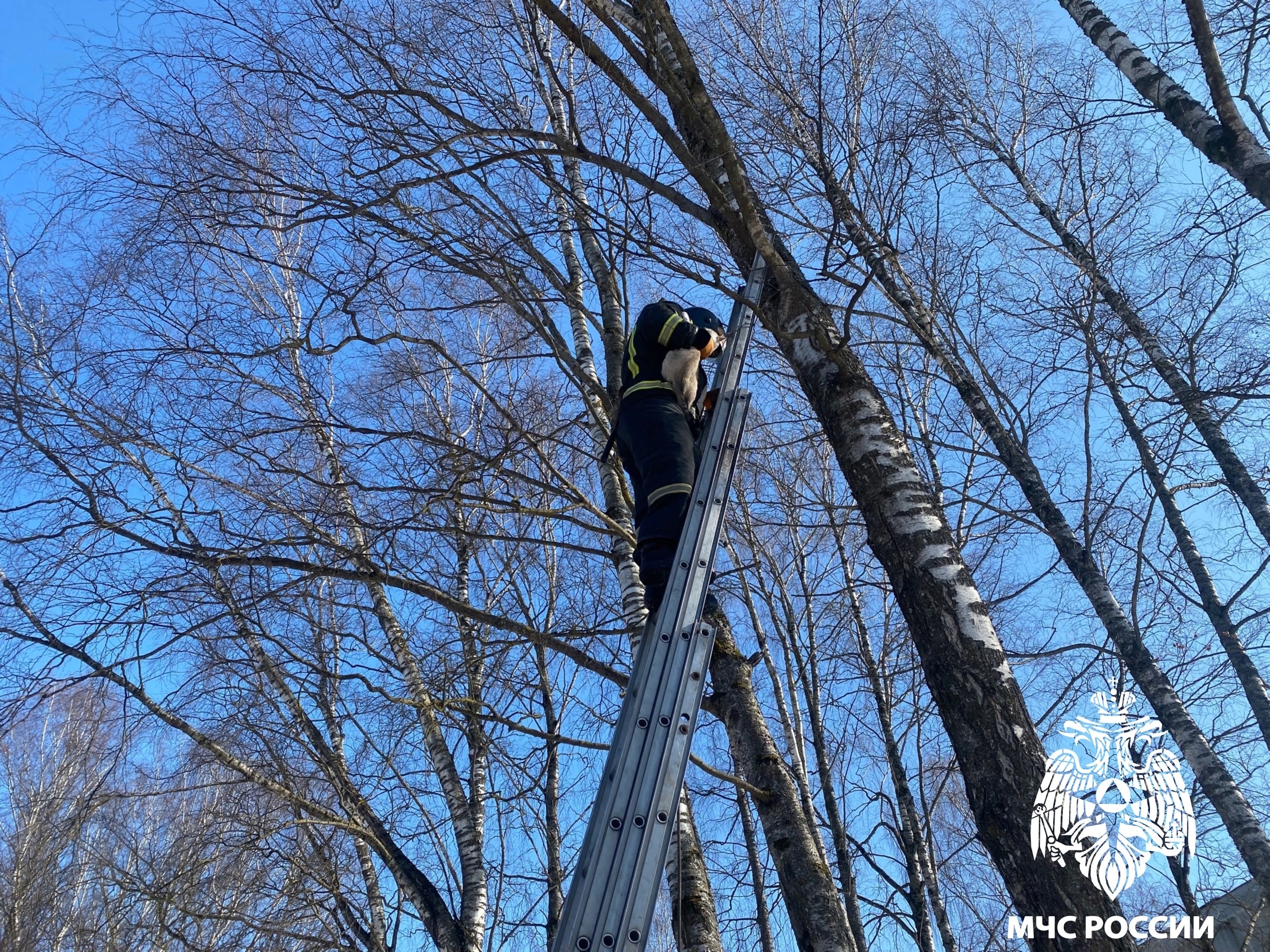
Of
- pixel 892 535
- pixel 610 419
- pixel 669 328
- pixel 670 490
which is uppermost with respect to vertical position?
pixel 610 419

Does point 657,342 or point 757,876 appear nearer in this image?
point 657,342

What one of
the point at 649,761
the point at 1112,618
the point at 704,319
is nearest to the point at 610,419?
the point at 704,319

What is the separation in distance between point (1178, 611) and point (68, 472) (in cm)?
939

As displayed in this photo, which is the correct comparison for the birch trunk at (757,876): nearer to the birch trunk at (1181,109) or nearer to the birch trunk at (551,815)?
the birch trunk at (551,815)

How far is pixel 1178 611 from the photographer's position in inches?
346

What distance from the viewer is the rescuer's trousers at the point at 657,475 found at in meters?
3.53

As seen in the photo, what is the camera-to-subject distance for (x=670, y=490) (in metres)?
3.66

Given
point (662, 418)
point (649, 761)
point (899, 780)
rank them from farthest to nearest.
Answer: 1. point (899, 780)
2. point (662, 418)
3. point (649, 761)

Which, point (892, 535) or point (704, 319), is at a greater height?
point (704, 319)

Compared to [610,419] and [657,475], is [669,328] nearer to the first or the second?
[657,475]

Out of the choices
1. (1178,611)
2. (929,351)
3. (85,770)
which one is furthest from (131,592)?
(85,770)

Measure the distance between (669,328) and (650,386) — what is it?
27 centimetres

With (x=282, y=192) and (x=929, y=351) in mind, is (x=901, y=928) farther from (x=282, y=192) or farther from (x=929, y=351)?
(x=282, y=192)

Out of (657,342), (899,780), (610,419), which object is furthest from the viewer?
(899,780)
